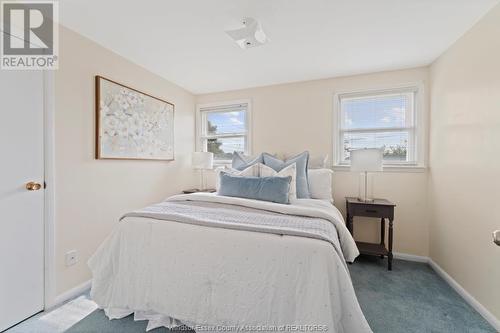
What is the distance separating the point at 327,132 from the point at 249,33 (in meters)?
1.73

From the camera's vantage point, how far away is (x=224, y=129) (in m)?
3.77

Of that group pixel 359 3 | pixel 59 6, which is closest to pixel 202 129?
pixel 59 6

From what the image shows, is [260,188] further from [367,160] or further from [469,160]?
[469,160]

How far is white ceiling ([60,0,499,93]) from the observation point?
169cm

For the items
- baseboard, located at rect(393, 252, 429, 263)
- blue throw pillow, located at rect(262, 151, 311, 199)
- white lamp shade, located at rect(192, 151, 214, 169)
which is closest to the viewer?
blue throw pillow, located at rect(262, 151, 311, 199)

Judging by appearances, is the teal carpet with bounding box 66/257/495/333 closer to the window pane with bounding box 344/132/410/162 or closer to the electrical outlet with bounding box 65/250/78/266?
the electrical outlet with bounding box 65/250/78/266

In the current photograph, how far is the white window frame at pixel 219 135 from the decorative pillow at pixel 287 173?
3.47 ft

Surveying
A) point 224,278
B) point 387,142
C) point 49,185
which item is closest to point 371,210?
point 387,142

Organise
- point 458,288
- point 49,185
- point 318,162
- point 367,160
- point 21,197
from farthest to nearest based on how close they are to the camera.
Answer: point 318,162 < point 367,160 < point 458,288 < point 49,185 < point 21,197

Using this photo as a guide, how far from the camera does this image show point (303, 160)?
2594 mm

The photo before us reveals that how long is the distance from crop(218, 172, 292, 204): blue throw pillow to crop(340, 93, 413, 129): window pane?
151 centimetres

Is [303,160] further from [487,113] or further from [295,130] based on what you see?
[487,113]

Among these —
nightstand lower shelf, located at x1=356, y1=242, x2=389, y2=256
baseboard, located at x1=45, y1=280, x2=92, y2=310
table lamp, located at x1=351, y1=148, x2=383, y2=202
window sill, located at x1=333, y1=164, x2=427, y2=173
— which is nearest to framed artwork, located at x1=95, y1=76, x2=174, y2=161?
baseboard, located at x1=45, y1=280, x2=92, y2=310

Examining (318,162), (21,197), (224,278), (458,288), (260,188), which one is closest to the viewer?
(224,278)
